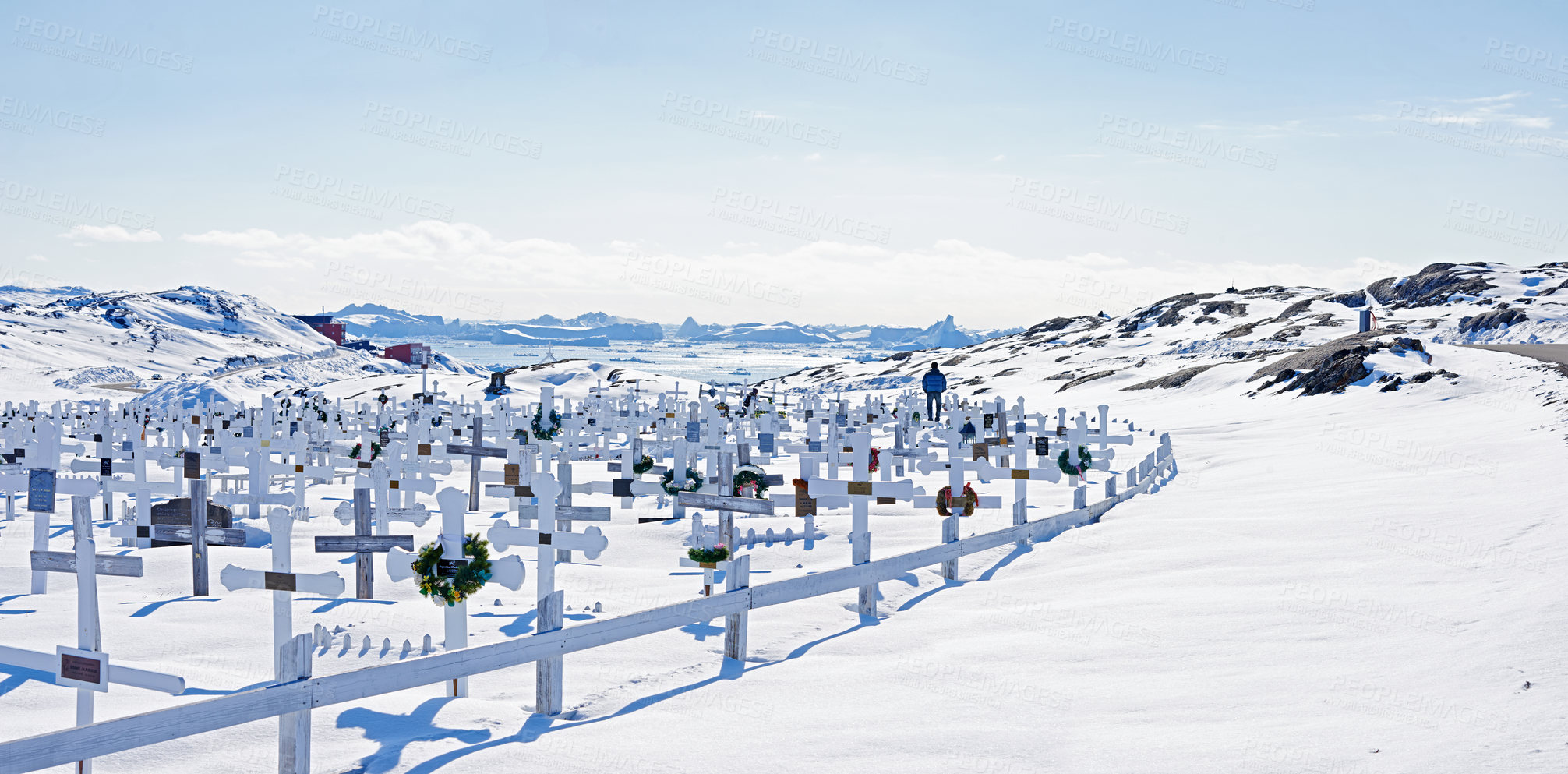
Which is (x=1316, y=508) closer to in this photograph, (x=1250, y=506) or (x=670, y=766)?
(x=1250, y=506)

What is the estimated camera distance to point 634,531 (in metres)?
12.5

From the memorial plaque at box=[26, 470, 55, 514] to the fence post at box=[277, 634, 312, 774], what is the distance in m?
3.89

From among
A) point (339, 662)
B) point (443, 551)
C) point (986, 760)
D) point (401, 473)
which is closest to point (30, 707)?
point (339, 662)

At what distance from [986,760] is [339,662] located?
4.16m

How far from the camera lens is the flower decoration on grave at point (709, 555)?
7.79 metres

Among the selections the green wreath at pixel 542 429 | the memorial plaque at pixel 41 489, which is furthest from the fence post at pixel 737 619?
the green wreath at pixel 542 429

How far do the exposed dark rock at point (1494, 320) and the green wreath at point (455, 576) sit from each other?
163 feet

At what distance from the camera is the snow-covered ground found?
182 inches

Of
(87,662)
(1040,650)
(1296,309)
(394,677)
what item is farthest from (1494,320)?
(87,662)

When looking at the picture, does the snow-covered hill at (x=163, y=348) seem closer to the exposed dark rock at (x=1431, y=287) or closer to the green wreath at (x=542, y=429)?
the green wreath at (x=542, y=429)

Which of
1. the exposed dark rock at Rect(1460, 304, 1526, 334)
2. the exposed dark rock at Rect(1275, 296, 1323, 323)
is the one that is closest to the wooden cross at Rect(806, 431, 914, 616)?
the exposed dark rock at Rect(1460, 304, 1526, 334)

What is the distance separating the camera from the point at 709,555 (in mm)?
7836

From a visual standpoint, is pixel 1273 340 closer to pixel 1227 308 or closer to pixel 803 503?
pixel 1227 308

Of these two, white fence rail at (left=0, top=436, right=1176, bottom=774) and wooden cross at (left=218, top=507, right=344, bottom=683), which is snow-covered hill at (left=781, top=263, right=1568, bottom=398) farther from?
wooden cross at (left=218, top=507, right=344, bottom=683)
